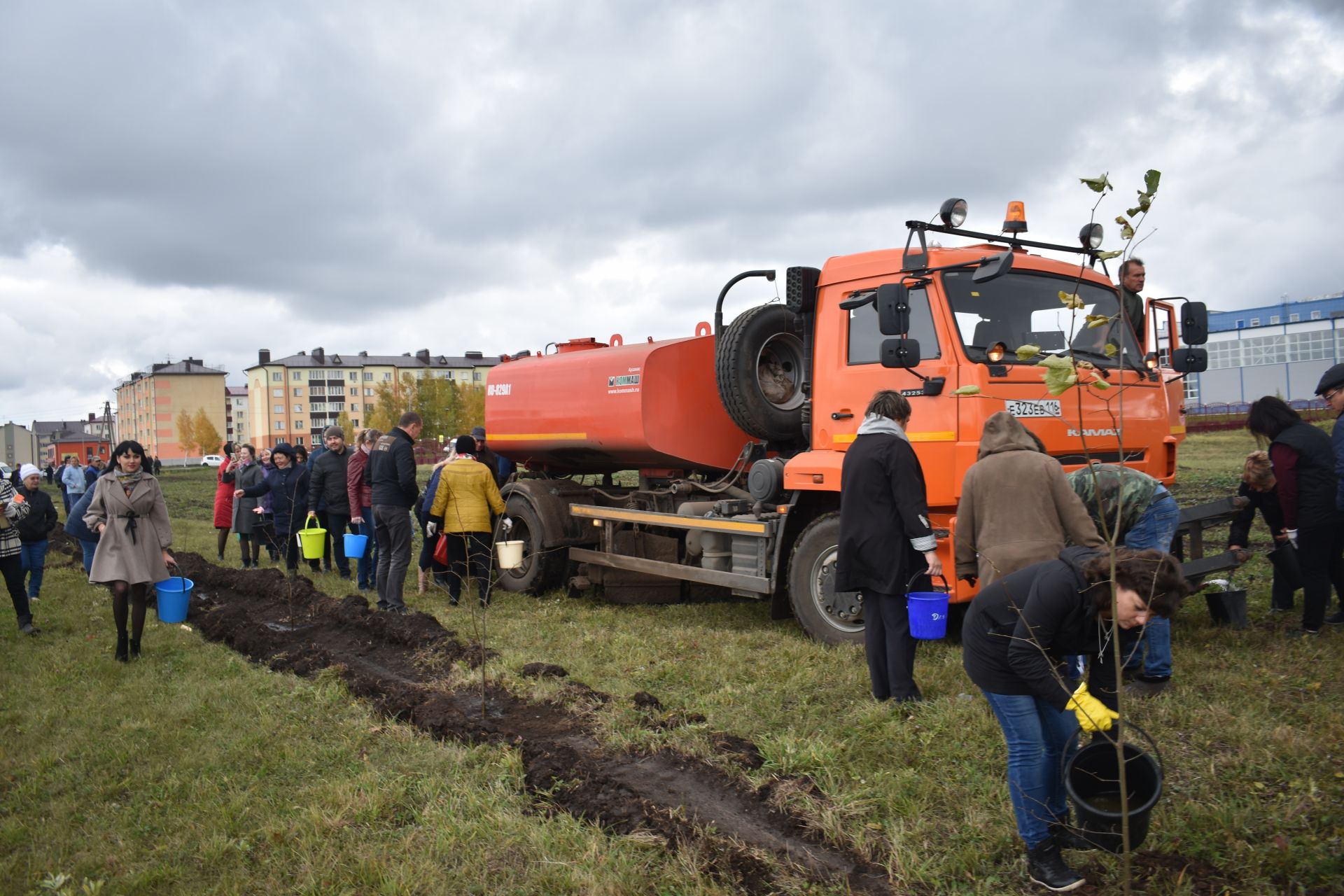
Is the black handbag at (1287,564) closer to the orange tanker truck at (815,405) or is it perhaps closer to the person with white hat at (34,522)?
the orange tanker truck at (815,405)

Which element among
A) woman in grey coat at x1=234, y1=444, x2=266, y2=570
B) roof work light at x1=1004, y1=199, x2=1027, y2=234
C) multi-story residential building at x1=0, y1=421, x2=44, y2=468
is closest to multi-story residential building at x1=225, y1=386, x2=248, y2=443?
multi-story residential building at x1=0, y1=421, x2=44, y2=468

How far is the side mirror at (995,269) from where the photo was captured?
5926 millimetres

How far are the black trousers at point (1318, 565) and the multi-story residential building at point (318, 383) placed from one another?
109 m

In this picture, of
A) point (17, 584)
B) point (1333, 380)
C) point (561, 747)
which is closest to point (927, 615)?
point (561, 747)

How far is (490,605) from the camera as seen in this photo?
32.1 ft

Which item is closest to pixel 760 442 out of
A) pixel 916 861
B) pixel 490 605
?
pixel 490 605

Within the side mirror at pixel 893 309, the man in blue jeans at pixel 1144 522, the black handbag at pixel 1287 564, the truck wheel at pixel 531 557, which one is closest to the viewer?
the man in blue jeans at pixel 1144 522

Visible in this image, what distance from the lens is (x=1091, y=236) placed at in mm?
7105

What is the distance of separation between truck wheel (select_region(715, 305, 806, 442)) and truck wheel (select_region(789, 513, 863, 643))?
113 cm

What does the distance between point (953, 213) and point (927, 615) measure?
9.80 feet

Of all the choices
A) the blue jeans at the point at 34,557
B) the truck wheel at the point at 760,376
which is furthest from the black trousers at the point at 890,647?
the blue jeans at the point at 34,557

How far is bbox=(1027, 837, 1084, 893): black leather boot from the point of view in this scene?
3.36 metres

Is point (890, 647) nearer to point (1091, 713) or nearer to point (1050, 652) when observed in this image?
point (1050, 652)

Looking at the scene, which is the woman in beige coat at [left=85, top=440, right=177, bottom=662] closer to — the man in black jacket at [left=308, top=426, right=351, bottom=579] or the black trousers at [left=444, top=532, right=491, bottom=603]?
the black trousers at [left=444, top=532, right=491, bottom=603]
